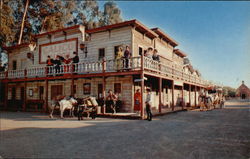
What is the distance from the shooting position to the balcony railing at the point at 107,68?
11820mm

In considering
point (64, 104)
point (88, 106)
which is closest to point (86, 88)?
point (64, 104)

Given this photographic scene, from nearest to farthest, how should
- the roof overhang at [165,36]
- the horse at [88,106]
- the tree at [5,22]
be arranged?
the horse at [88,106] < the roof overhang at [165,36] < the tree at [5,22]

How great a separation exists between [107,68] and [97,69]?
94 cm

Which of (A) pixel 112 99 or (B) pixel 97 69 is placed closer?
(A) pixel 112 99

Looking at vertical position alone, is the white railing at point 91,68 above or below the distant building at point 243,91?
above

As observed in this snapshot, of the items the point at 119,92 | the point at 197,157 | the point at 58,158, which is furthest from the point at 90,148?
the point at 119,92

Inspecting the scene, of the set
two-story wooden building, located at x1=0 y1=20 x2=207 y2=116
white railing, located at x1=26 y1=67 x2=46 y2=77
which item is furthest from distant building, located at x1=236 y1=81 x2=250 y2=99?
white railing, located at x1=26 y1=67 x2=46 y2=77

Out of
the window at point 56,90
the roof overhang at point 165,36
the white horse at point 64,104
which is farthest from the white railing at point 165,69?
the window at point 56,90

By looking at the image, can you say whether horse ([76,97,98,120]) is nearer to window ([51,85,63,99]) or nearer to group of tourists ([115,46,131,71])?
group of tourists ([115,46,131,71])

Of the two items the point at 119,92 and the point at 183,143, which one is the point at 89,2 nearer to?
the point at 119,92

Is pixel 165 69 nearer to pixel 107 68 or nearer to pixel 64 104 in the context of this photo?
pixel 107 68

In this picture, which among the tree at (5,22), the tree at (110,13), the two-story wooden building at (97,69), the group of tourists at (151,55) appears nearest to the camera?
the group of tourists at (151,55)

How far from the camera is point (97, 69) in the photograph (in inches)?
517

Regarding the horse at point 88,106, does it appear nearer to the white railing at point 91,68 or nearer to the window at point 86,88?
the white railing at point 91,68
